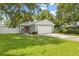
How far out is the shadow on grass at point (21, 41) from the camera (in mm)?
2463

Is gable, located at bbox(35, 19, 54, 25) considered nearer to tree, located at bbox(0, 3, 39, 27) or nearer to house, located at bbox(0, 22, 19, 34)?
tree, located at bbox(0, 3, 39, 27)

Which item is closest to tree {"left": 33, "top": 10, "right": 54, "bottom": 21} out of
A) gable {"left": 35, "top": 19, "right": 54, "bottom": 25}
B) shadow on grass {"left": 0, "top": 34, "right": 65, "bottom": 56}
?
gable {"left": 35, "top": 19, "right": 54, "bottom": 25}

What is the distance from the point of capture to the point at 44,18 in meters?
2.48

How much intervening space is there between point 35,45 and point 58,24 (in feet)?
0.97

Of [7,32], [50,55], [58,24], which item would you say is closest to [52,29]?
[58,24]

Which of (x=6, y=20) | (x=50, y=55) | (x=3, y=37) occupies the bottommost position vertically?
(x=50, y=55)

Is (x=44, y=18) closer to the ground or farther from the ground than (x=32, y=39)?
farther from the ground

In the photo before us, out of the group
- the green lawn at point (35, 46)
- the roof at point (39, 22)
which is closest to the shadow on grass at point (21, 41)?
the green lawn at point (35, 46)

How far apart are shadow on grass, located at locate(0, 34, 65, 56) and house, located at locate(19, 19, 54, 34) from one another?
2.2 inches

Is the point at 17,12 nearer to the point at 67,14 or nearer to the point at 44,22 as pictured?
the point at 44,22

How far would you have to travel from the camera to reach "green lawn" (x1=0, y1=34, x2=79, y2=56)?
2.45 metres

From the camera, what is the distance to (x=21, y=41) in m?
2.48

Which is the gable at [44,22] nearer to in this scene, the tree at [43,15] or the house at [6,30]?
the tree at [43,15]

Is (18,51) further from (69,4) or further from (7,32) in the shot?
(69,4)
